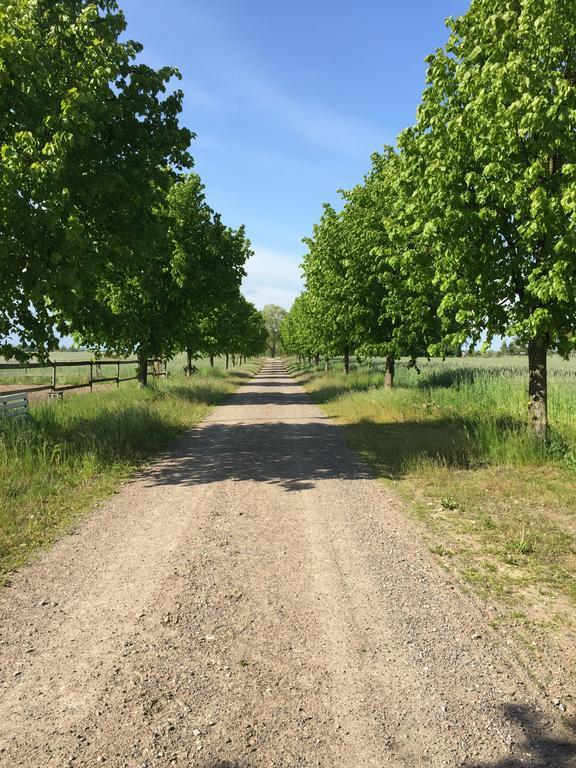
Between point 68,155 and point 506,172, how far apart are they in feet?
24.4

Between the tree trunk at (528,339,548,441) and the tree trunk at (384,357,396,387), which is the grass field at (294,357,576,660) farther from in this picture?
the tree trunk at (384,357,396,387)

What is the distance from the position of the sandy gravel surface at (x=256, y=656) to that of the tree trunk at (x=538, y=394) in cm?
480

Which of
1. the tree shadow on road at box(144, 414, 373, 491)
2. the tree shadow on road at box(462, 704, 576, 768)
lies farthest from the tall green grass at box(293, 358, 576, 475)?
the tree shadow on road at box(462, 704, 576, 768)

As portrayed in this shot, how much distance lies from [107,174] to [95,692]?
8545 millimetres

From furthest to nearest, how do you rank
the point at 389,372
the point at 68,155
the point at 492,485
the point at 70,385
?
the point at 70,385, the point at 389,372, the point at 68,155, the point at 492,485

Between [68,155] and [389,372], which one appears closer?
[68,155]

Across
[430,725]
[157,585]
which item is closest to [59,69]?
[157,585]

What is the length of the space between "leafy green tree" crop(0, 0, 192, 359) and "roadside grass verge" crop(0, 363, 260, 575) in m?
1.97

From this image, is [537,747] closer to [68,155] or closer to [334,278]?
[68,155]

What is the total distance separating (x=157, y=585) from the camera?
15.6ft

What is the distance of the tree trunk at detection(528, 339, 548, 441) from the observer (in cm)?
964

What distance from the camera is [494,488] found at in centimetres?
783

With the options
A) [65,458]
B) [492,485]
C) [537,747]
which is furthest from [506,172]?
[65,458]

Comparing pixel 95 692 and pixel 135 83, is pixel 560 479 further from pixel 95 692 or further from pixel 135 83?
pixel 135 83
